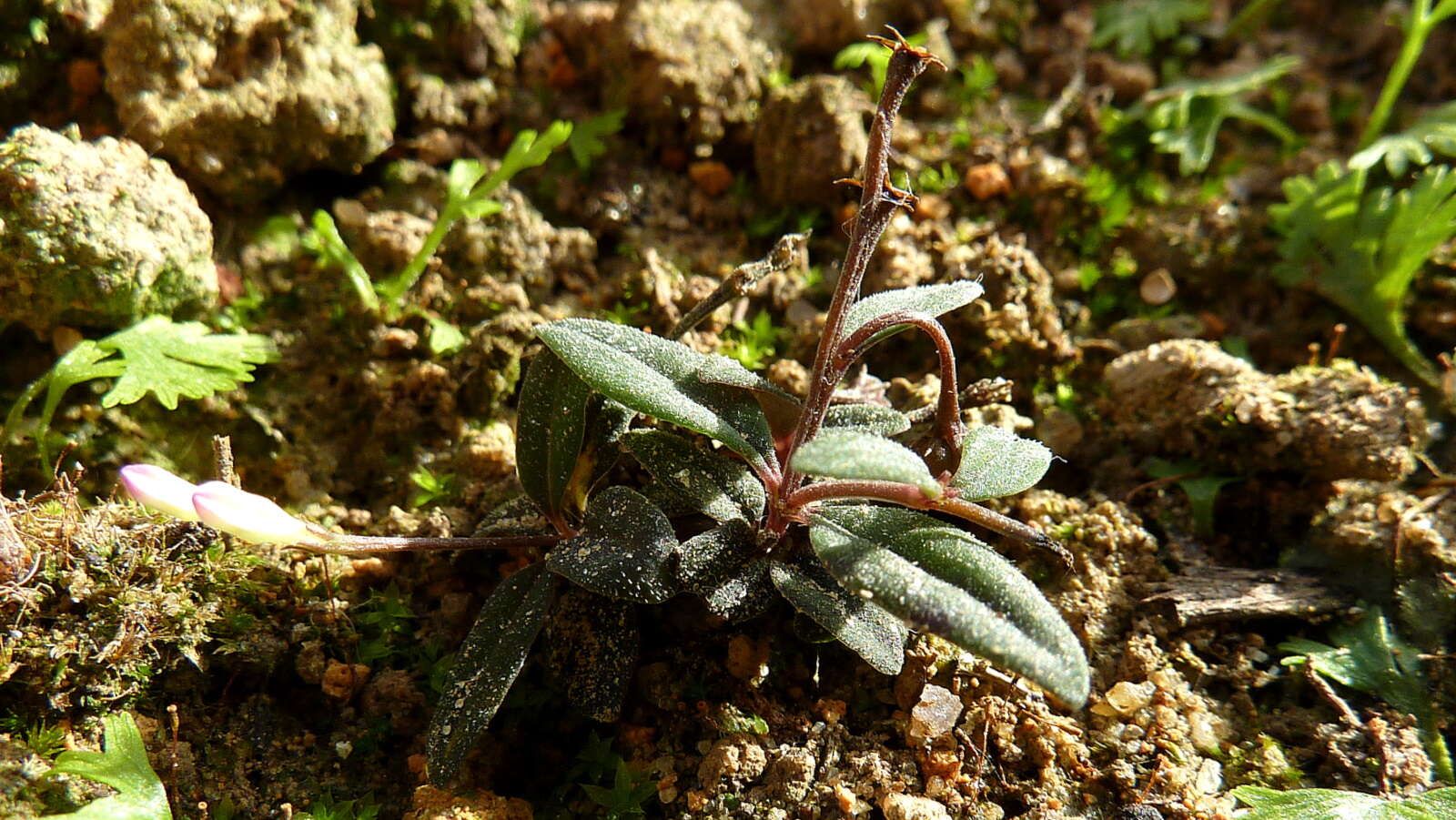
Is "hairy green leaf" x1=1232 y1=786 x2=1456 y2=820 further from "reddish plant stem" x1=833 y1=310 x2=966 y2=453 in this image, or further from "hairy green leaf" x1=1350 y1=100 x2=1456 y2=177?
"hairy green leaf" x1=1350 y1=100 x2=1456 y2=177

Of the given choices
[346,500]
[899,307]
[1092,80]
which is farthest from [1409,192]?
[346,500]

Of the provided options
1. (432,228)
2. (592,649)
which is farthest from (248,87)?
(592,649)

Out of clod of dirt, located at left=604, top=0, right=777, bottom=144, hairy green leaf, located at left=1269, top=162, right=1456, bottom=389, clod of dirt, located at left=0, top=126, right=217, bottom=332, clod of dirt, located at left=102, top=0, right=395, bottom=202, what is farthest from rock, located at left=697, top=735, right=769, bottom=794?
hairy green leaf, located at left=1269, top=162, right=1456, bottom=389

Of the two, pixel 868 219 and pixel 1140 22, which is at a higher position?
pixel 1140 22

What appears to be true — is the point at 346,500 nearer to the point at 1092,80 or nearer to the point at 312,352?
the point at 312,352

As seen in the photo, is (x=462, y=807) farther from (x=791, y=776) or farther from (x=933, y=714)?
(x=933, y=714)
